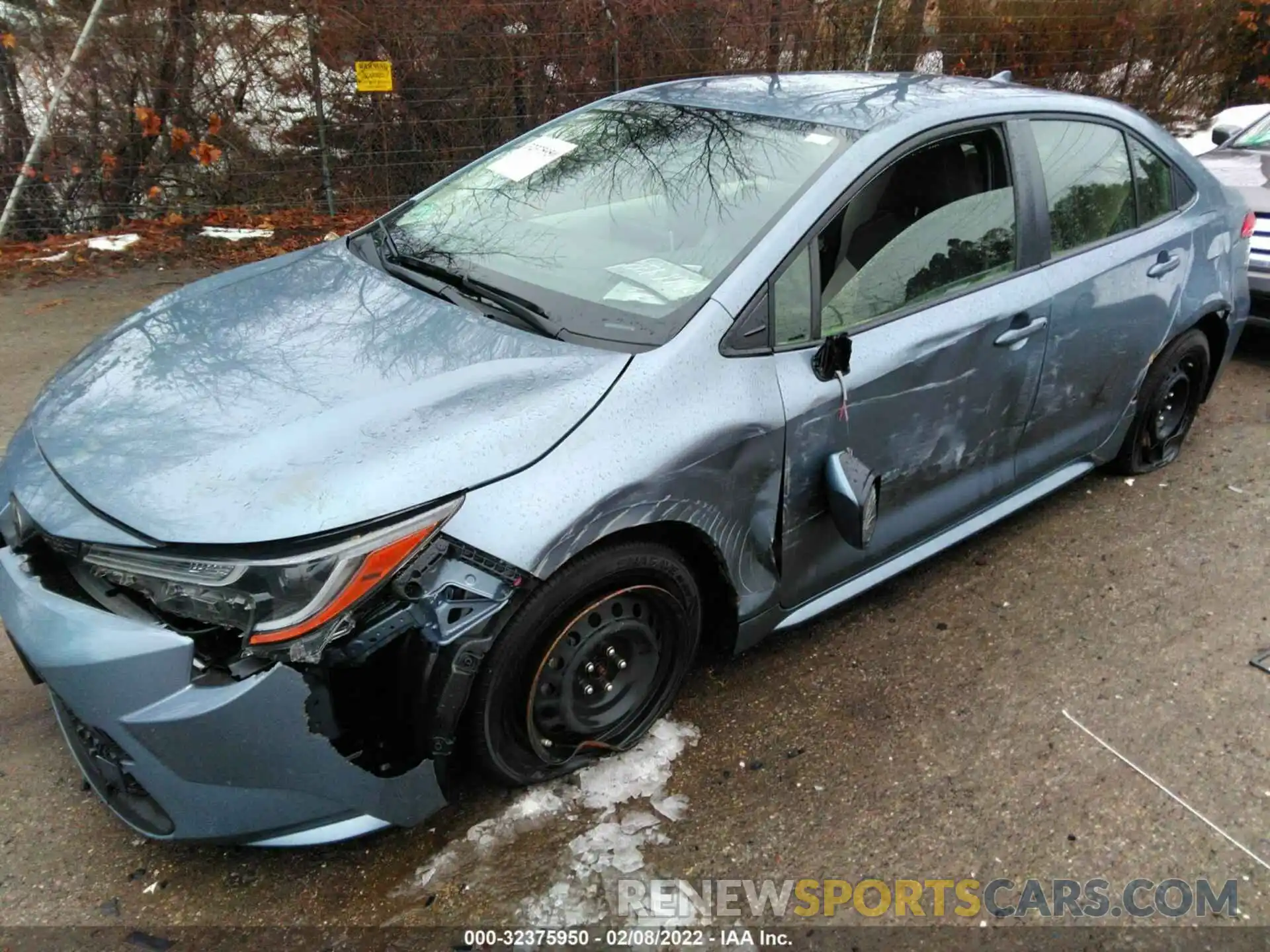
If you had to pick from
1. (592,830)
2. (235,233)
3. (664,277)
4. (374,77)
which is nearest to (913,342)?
(664,277)

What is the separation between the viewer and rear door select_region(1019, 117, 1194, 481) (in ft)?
11.0

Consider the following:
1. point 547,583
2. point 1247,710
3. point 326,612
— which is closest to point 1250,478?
point 1247,710

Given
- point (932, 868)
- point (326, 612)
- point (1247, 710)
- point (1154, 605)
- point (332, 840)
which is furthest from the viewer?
point (1154, 605)

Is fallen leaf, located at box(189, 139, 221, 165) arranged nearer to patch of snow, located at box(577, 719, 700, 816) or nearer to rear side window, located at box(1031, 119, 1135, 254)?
rear side window, located at box(1031, 119, 1135, 254)

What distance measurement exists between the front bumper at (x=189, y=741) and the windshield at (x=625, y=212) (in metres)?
1.23

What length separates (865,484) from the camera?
2.70 metres

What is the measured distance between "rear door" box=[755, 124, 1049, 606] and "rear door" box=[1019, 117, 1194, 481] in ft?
0.49

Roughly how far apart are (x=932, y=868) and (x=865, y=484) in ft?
3.35

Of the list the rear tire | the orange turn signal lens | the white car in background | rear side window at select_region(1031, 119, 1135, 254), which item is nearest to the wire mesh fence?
the white car in background

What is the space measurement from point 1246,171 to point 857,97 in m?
3.97

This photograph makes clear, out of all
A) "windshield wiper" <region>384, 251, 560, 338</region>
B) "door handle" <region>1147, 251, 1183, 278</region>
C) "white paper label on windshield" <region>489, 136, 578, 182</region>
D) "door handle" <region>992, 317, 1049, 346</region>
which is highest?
"white paper label on windshield" <region>489, 136, 578, 182</region>

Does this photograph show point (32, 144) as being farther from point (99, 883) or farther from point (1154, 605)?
point (1154, 605)

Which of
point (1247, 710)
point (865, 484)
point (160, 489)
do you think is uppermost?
point (160, 489)

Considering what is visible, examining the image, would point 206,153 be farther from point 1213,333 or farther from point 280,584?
point 1213,333
